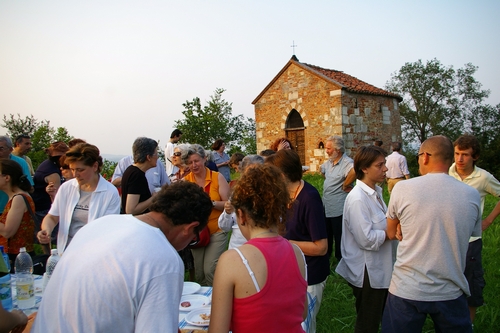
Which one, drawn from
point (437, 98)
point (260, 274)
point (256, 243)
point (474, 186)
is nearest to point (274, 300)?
point (260, 274)

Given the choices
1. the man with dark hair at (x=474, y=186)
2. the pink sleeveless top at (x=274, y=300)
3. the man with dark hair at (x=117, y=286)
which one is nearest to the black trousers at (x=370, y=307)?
the man with dark hair at (x=474, y=186)

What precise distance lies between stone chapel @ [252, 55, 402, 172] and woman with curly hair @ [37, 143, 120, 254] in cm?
1402

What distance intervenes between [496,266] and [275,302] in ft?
16.9

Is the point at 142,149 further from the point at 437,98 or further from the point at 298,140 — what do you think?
the point at 437,98

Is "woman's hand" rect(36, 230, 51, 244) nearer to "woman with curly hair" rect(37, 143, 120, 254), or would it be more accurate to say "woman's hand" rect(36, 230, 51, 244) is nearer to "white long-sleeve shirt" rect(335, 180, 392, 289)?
"woman with curly hair" rect(37, 143, 120, 254)

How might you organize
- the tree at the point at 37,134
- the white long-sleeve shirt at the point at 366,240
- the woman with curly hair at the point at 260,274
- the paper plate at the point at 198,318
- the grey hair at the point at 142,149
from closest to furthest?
the woman with curly hair at the point at 260,274 < the paper plate at the point at 198,318 < the white long-sleeve shirt at the point at 366,240 < the grey hair at the point at 142,149 < the tree at the point at 37,134

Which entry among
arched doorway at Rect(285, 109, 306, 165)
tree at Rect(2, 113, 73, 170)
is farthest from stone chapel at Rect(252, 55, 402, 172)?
tree at Rect(2, 113, 73, 170)

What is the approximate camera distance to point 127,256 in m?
1.46

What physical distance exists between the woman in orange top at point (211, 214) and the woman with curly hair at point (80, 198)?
944mm

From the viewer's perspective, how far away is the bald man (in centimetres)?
234

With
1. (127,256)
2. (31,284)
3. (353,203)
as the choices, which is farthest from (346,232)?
(31,284)

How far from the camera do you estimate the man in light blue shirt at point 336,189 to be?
18.3ft

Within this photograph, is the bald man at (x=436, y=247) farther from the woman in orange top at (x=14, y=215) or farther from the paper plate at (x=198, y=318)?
the woman in orange top at (x=14, y=215)

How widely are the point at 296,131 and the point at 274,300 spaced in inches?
674
